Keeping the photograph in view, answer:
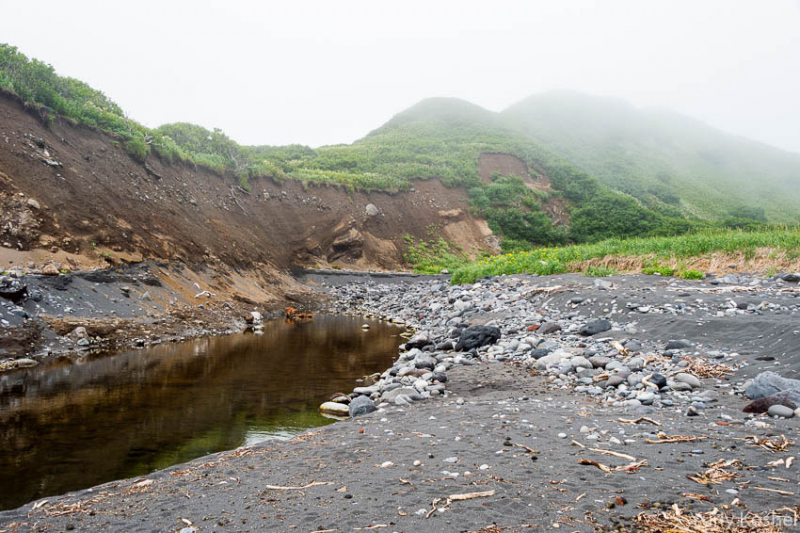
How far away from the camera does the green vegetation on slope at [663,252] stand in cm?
→ 1291

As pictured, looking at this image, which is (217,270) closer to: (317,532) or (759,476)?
(317,532)

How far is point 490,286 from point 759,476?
14.6 metres

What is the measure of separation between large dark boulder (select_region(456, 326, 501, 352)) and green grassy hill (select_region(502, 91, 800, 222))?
50390 millimetres

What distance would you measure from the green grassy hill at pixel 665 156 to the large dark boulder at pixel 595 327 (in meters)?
50.1

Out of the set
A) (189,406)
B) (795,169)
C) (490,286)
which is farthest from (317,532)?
(795,169)

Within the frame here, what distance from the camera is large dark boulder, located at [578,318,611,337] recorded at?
8.98 m

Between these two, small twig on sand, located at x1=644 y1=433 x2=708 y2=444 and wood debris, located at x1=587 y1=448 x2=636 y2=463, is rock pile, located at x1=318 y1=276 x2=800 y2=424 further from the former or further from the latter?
wood debris, located at x1=587 y1=448 x2=636 y2=463

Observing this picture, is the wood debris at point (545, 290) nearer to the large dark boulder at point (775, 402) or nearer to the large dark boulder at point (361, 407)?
the large dark boulder at point (361, 407)

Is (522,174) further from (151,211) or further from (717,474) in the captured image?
(717,474)

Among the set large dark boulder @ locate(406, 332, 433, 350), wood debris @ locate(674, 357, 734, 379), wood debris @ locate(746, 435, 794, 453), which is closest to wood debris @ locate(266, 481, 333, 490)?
wood debris @ locate(746, 435, 794, 453)

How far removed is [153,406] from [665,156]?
104 metres

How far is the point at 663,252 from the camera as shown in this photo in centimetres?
1502

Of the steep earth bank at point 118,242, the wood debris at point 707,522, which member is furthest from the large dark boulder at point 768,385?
the steep earth bank at point 118,242

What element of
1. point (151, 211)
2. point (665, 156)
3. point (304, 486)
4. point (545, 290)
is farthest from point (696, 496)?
point (665, 156)
